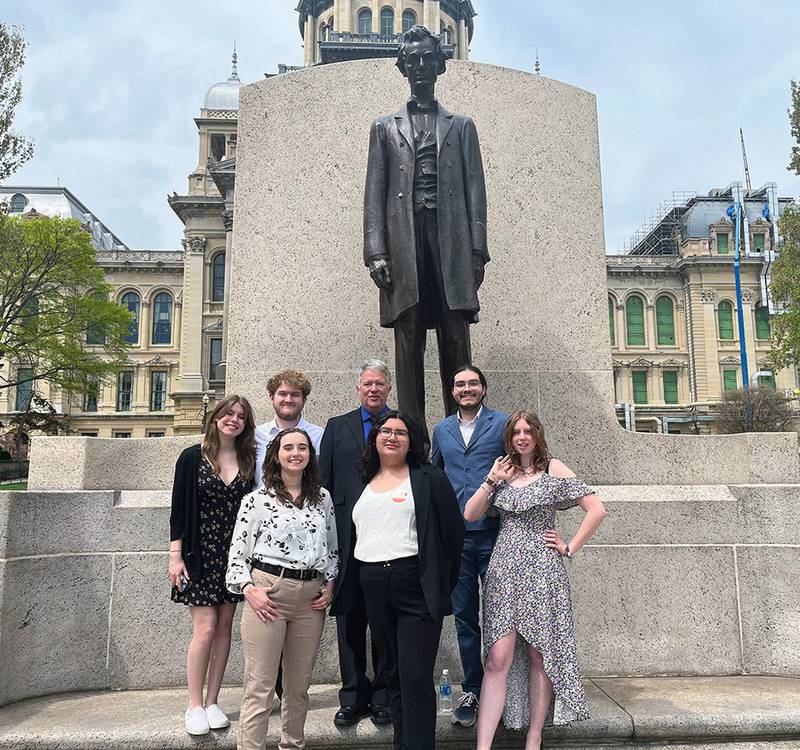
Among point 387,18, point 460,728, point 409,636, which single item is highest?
point 387,18

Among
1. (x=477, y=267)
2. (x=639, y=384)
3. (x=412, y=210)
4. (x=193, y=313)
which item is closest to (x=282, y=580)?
(x=477, y=267)

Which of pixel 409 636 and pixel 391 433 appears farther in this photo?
pixel 391 433

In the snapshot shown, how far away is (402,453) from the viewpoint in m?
3.37

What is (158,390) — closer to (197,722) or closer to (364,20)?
(364,20)

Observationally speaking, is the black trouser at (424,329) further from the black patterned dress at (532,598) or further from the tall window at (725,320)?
the tall window at (725,320)

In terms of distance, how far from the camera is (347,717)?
3684 mm

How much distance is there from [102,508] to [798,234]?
2430 centimetres

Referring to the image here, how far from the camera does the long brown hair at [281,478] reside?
10.9 feet

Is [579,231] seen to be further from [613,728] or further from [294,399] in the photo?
[613,728]

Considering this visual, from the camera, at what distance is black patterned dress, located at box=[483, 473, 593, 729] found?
3.37 metres

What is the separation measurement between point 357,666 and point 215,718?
0.81 metres

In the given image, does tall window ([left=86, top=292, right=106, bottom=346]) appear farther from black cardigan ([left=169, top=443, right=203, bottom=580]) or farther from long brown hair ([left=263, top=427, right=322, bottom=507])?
long brown hair ([left=263, top=427, right=322, bottom=507])

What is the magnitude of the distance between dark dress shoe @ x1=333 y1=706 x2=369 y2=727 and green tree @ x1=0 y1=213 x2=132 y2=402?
2858cm

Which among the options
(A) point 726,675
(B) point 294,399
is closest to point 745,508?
(A) point 726,675
